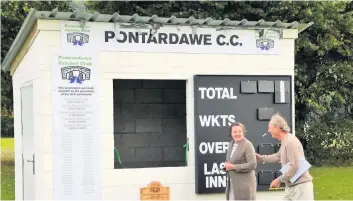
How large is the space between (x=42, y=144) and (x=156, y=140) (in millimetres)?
2205

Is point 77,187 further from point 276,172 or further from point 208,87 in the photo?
point 276,172

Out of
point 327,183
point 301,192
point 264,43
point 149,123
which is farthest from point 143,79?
point 327,183

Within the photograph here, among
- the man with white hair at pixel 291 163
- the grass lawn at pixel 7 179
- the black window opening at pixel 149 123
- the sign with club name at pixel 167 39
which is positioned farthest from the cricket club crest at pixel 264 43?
the grass lawn at pixel 7 179

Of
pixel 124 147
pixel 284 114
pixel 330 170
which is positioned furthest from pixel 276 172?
pixel 330 170

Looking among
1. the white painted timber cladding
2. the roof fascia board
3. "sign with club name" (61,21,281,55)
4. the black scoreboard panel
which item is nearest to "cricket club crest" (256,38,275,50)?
"sign with club name" (61,21,281,55)

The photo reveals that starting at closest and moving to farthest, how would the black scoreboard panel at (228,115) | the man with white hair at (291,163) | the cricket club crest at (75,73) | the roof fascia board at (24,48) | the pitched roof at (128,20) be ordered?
the man with white hair at (291,163) → the pitched roof at (128,20) → the cricket club crest at (75,73) → the roof fascia board at (24,48) → the black scoreboard panel at (228,115)

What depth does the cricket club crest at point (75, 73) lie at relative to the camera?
21.5ft

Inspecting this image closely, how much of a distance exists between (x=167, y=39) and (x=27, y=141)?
2.82 m

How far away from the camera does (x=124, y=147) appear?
8.21m

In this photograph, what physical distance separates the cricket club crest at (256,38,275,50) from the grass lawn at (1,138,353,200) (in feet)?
21.8

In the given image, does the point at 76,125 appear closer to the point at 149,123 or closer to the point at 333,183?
the point at 149,123

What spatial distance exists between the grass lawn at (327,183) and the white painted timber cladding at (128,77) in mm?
6612

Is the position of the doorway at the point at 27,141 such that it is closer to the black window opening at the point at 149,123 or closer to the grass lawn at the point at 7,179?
the black window opening at the point at 149,123

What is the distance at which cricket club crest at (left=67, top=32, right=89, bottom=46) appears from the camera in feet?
21.7
